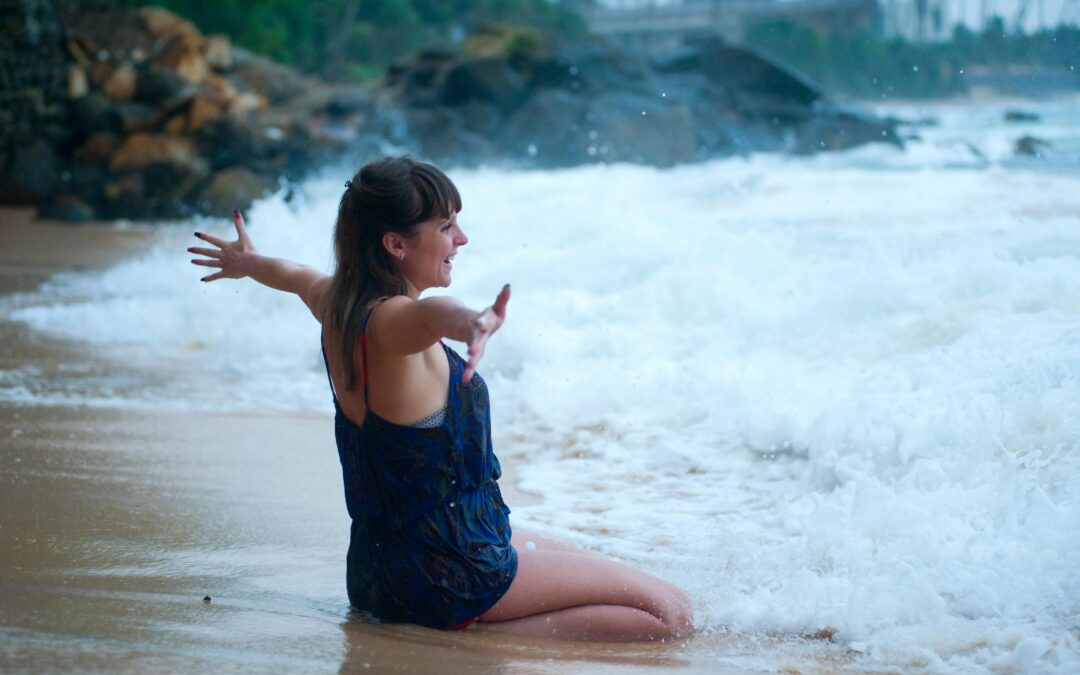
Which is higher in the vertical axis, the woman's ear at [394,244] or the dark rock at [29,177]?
the woman's ear at [394,244]

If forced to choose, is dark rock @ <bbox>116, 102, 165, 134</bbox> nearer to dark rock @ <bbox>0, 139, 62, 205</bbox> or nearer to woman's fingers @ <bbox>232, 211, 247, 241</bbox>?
dark rock @ <bbox>0, 139, 62, 205</bbox>

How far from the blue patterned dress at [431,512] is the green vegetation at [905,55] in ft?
27.4

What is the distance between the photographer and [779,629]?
3182mm

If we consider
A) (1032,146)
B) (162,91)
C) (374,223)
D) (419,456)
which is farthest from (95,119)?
(419,456)

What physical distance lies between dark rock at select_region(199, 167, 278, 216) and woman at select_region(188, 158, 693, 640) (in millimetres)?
15745

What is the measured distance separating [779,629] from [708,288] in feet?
16.3

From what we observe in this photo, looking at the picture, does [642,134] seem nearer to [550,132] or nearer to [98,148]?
[550,132]

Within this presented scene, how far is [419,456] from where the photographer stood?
8.98 ft

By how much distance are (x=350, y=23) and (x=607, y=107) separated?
16948 mm

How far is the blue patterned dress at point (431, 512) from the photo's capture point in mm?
2746

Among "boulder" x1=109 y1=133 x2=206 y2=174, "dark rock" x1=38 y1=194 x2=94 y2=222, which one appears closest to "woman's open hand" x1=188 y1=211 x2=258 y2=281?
"dark rock" x1=38 y1=194 x2=94 y2=222

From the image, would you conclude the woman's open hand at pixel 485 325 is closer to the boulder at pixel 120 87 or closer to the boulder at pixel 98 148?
the boulder at pixel 98 148

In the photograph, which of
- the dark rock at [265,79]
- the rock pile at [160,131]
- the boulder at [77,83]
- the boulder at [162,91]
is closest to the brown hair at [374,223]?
the rock pile at [160,131]

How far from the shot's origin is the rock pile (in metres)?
18.4
